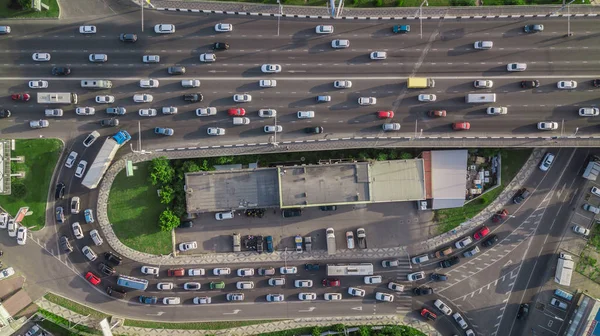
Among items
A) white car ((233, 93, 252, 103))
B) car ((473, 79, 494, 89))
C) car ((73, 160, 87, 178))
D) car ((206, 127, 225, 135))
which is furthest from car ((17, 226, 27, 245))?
car ((473, 79, 494, 89))

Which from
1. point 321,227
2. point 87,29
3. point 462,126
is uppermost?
point 87,29

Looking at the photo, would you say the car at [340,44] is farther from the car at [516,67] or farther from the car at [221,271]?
the car at [221,271]

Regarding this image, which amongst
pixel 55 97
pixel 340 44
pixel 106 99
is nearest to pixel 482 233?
pixel 340 44

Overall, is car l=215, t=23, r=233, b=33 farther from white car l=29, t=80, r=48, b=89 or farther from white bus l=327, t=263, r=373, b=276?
white bus l=327, t=263, r=373, b=276

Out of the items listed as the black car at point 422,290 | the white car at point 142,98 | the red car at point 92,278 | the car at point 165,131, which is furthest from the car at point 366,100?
the red car at point 92,278

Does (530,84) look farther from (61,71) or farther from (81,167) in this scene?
(61,71)

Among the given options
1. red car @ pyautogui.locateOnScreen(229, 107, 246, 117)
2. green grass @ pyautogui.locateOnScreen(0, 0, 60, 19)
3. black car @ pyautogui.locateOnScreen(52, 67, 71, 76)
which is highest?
green grass @ pyautogui.locateOnScreen(0, 0, 60, 19)
